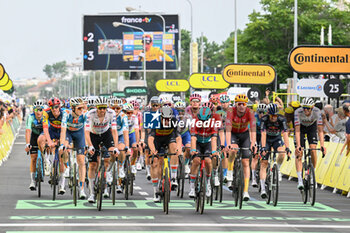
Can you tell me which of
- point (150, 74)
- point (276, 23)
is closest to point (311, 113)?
point (276, 23)

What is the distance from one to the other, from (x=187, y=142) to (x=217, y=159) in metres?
2.19

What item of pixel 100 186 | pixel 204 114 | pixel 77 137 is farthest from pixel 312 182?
pixel 77 137

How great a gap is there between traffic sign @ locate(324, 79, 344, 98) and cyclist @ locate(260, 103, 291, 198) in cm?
Result: 670

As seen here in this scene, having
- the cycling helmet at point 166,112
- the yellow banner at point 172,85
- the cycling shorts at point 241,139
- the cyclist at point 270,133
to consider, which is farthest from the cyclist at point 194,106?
the yellow banner at point 172,85

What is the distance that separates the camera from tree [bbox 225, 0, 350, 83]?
72562 mm

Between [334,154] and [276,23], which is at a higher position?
[276,23]

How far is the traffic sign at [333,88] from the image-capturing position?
2270 centimetres

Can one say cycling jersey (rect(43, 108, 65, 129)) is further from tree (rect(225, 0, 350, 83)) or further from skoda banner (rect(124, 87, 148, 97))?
tree (rect(225, 0, 350, 83))

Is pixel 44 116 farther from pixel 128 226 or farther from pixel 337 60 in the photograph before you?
pixel 337 60

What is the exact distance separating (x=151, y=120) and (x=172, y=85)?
36.0 metres

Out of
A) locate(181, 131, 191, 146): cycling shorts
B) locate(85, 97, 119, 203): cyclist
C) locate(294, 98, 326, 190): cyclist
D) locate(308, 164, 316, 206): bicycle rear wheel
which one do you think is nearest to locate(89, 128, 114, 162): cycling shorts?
locate(85, 97, 119, 203): cyclist

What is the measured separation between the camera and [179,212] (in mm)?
14148

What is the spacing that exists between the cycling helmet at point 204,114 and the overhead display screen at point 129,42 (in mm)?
55637

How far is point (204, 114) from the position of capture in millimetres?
14672
